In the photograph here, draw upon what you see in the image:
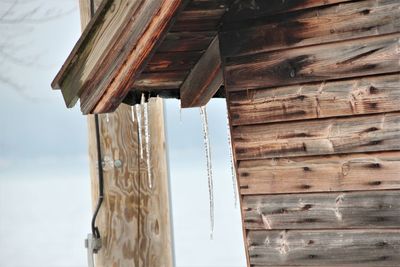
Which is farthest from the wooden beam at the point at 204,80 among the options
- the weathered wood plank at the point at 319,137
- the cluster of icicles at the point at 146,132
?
the cluster of icicles at the point at 146,132

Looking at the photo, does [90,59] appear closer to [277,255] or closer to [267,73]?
[267,73]

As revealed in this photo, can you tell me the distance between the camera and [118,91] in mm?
4188

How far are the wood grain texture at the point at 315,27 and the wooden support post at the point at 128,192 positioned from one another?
1493 mm

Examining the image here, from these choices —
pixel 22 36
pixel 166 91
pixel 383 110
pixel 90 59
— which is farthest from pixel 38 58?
pixel 383 110

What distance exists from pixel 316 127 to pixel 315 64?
27 cm

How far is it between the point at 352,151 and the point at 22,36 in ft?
18.4

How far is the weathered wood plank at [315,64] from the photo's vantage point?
13.1ft

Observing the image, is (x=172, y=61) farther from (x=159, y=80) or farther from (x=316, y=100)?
(x=316, y=100)

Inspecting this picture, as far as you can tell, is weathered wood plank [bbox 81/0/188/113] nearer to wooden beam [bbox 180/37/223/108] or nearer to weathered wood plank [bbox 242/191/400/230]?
wooden beam [bbox 180/37/223/108]

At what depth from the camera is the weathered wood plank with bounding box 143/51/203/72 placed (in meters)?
4.52

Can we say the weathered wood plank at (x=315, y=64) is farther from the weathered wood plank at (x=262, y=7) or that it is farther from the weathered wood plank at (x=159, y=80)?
the weathered wood plank at (x=159, y=80)

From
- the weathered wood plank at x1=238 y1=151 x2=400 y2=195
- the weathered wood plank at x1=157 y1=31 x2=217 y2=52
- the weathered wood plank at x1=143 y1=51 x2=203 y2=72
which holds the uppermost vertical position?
the weathered wood plank at x1=157 y1=31 x2=217 y2=52

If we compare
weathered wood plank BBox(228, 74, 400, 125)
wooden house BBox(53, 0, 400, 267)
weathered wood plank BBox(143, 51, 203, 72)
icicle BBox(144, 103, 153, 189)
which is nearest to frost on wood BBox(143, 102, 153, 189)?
icicle BBox(144, 103, 153, 189)

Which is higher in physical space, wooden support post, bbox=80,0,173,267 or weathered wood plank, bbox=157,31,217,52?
weathered wood plank, bbox=157,31,217,52
